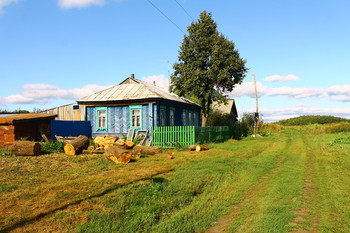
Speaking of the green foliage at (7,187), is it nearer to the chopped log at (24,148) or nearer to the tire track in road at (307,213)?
the chopped log at (24,148)

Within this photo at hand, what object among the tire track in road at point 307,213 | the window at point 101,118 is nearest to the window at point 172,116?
the window at point 101,118

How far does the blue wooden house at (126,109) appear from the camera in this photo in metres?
20.5

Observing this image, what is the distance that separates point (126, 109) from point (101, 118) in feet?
7.84

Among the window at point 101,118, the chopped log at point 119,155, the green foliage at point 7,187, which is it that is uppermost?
the window at point 101,118

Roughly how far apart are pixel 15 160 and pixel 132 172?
553 centimetres

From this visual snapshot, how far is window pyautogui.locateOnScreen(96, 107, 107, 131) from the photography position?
22047 mm

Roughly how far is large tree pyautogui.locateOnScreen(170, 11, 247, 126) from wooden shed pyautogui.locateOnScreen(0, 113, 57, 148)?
13.5 metres

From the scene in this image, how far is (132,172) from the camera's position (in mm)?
9711

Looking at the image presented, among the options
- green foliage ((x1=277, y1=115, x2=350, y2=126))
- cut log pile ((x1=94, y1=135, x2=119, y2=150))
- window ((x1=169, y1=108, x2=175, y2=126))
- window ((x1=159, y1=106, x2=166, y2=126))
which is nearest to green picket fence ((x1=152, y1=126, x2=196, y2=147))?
window ((x1=159, y1=106, x2=166, y2=126))

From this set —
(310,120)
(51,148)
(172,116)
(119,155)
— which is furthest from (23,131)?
(310,120)

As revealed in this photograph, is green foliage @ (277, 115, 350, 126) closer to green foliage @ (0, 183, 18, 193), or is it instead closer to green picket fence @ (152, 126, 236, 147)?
green picket fence @ (152, 126, 236, 147)

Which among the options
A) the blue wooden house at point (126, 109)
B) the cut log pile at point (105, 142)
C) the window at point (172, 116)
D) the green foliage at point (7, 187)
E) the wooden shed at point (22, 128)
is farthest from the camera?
the window at point (172, 116)

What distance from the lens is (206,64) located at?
88.6 feet

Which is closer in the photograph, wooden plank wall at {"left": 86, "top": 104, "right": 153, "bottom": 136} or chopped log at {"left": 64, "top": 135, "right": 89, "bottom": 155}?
chopped log at {"left": 64, "top": 135, "right": 89, "bottom": 155}
